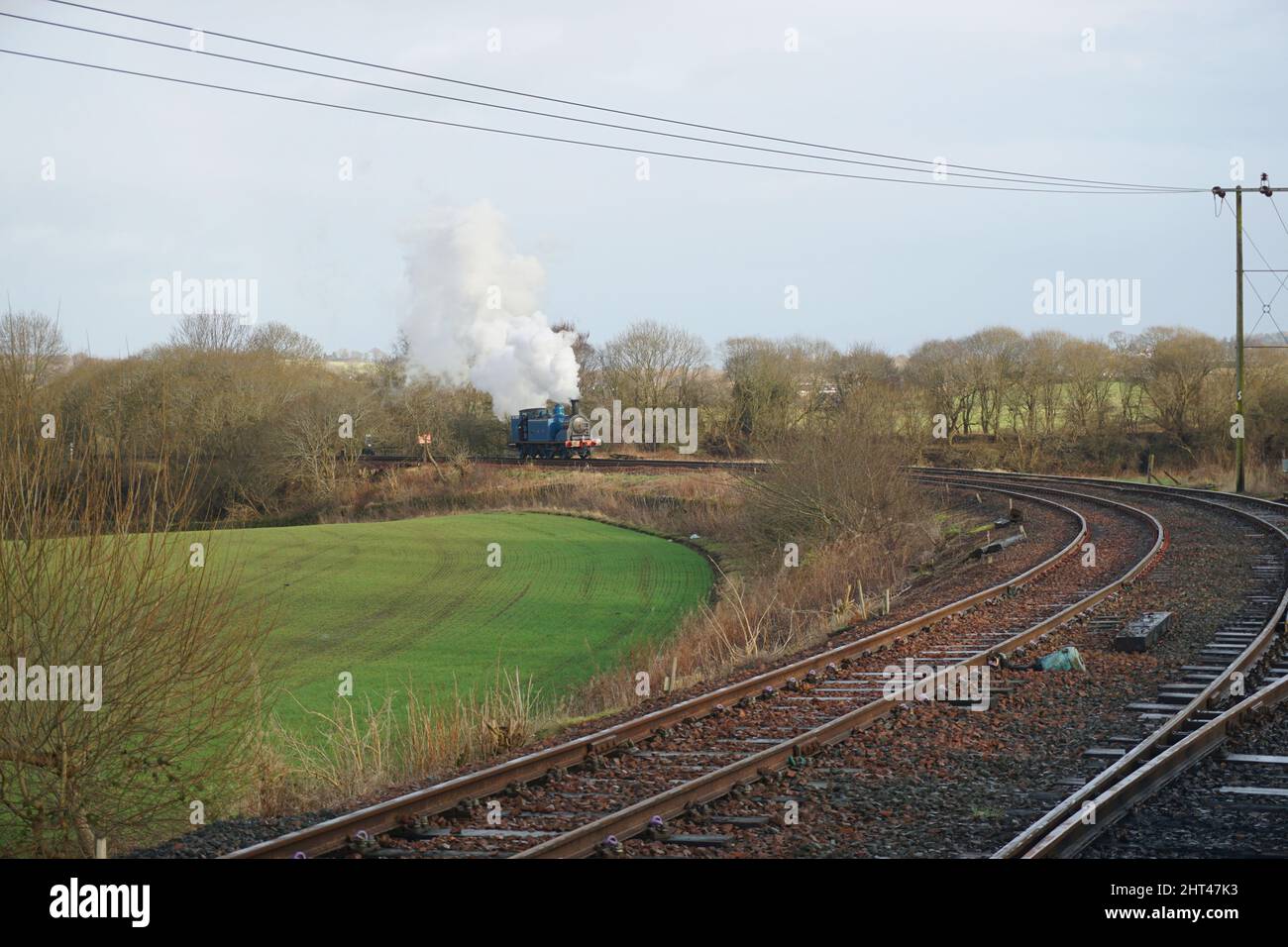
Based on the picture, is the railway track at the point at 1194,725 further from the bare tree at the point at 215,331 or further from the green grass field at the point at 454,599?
the bare tree at the point at 215,331

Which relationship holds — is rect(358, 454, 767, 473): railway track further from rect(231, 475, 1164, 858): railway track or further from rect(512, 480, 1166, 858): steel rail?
rect(512, 480, 1166, 858): steel rail

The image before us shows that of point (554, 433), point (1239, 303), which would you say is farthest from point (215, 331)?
point (1239, 303)

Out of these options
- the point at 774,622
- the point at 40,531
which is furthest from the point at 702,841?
the point at 774,622

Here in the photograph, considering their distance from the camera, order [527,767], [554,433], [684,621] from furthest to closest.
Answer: [554,433], [684,621], [527,767]

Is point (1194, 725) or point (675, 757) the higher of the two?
point (1194, 725)

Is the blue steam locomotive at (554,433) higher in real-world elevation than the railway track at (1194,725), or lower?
higher

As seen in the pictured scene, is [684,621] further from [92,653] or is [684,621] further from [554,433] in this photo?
[554,433]

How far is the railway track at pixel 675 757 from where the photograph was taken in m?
7.46

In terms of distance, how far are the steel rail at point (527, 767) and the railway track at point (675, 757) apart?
12 mm

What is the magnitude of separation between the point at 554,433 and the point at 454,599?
29175 mm

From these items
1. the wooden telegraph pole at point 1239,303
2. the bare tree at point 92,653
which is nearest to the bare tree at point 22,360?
the bare tree at point 92,653

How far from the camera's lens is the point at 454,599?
1172 inches

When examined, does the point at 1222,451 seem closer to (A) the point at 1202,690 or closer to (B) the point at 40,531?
(A) the point at 1202,690

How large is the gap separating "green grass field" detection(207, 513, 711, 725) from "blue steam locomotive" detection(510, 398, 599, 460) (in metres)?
13.1
